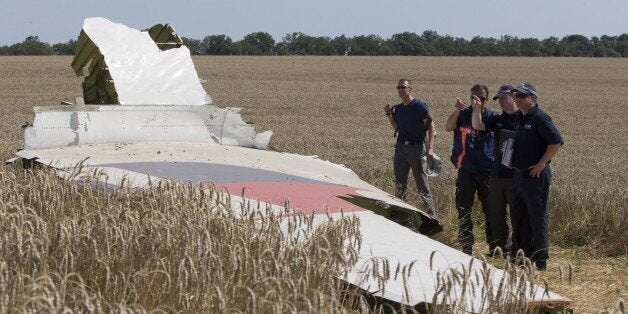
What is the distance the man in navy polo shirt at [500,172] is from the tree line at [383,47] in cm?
7673

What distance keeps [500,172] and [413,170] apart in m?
1.79

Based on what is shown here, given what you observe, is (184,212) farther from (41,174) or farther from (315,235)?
(41,174)

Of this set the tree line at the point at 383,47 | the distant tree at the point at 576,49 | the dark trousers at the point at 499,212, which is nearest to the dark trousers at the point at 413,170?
the dark trousers at the point at 499,212

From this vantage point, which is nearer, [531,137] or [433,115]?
[531,137]

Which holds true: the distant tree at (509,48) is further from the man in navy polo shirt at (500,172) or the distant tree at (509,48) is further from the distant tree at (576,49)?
the man in navy polo shirt at (500,172)

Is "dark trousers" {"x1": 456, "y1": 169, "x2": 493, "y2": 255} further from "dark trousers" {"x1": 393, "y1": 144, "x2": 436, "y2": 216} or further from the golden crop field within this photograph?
"dark trousers" {"x1": 393, "y1": 144, "x2": 436, "y2": 216}

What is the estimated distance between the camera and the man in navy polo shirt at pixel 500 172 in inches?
358

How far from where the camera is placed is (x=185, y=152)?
9023 millimetres

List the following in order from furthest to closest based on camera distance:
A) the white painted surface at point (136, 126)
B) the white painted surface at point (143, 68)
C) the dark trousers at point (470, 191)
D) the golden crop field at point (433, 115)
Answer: the white painted surface at point (143, 68) → the dark trousers at point (470, 191) → the white painted surface at point (136, 126) → the golden crop field at point (433, 115)

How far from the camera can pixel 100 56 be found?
34.6 ft

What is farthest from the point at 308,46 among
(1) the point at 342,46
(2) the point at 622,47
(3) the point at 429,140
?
(3) the point at 429,140

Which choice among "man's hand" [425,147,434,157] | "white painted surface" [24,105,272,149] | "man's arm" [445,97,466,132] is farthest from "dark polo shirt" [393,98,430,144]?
"white painted surface" [24,105,272,149]

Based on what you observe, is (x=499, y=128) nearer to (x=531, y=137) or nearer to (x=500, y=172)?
(x=500, y=172)

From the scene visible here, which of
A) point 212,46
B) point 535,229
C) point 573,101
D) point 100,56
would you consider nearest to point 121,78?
point 100,56
